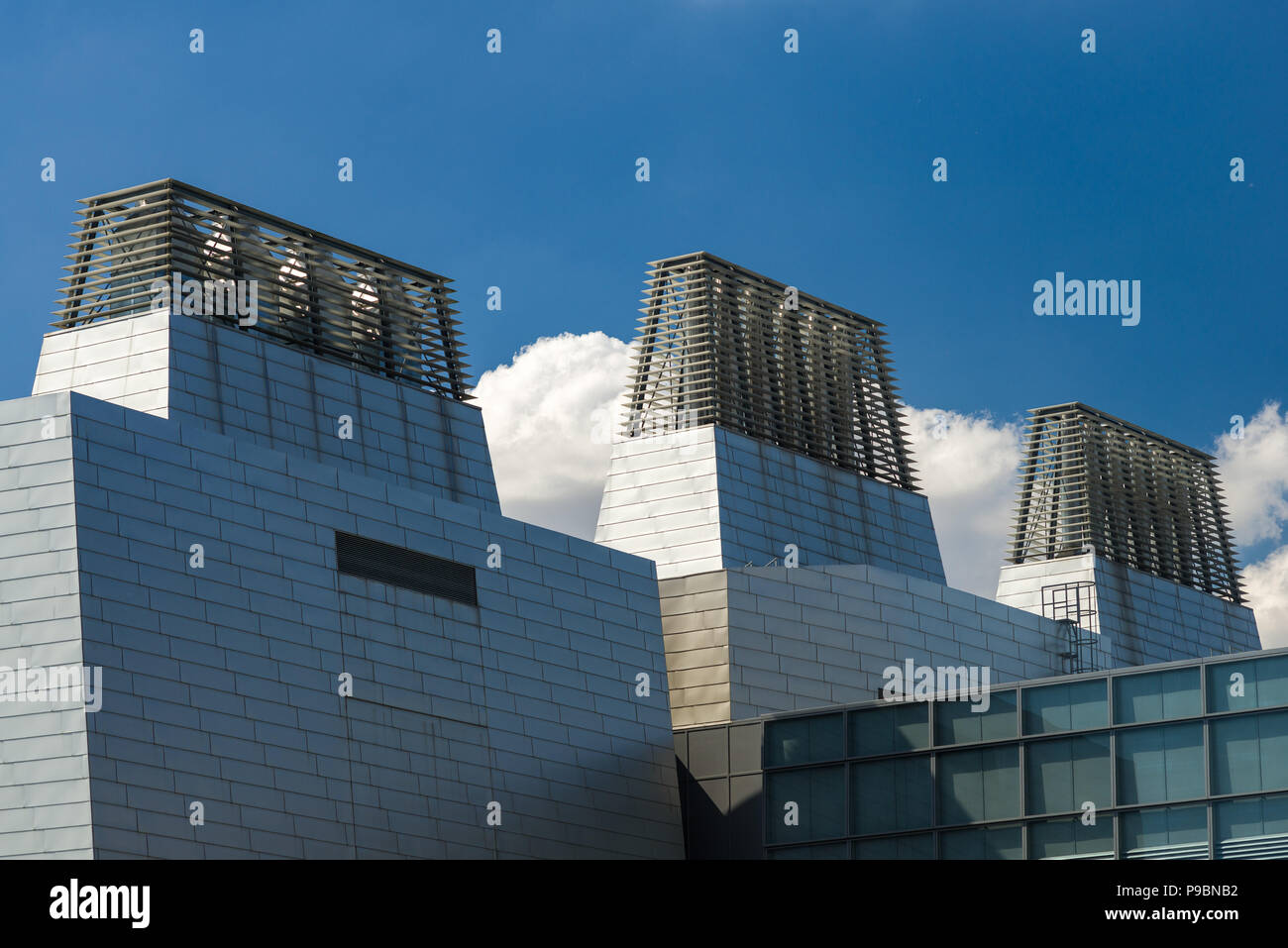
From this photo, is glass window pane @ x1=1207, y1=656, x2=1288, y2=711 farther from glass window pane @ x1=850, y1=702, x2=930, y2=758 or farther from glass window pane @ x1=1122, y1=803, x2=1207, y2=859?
glass window pane @ x1=850, y1=702, x2=930, y2=758

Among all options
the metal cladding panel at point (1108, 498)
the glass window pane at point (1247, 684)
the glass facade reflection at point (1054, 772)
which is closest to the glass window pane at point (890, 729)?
the glass facade reflection at point (1054, 772)

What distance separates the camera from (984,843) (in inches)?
1652

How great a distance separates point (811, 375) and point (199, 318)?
74.0ft

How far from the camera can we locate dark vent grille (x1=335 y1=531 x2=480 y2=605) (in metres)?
41.1

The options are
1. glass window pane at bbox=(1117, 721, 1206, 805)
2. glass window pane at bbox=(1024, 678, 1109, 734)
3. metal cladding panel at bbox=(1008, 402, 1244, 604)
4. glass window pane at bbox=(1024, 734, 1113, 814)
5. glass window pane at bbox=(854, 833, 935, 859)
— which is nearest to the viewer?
glass window pane at bbox=(1117, 721, 1206, 805)

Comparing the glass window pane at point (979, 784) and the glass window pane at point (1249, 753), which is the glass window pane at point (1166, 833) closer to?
the glass window pane at point (1249, 753)

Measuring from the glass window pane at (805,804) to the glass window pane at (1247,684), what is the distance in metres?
9.37

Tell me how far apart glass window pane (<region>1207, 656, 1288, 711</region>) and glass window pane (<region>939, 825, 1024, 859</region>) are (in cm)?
539

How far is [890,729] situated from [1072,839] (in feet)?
17.1

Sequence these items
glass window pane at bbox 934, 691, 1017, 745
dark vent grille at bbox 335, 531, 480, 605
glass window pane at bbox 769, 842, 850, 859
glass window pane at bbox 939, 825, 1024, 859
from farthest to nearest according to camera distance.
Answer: glass window pane at bbox 769, 842, 850, 859, glass window pane at bbox 934, 691, 1017, 745, glass window pane at bbox 939, 825, 1024, 859, dark vent grille at bbox 335, 531, 480, 605

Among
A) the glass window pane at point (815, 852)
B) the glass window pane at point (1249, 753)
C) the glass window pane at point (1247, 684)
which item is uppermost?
the glass window pane at point (1247, 684)

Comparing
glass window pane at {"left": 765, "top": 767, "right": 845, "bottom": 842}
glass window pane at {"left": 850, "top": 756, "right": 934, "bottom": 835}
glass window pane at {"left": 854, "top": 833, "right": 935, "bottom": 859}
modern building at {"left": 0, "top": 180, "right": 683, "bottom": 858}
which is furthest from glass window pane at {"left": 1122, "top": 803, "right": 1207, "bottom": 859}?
modern building at {"left": 0, "top": 180, "right": 683, "bottom": 858}

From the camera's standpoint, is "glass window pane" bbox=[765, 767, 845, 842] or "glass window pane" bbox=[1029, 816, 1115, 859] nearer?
"glass window pane" bbox=[1029, 816, 1115, 859]

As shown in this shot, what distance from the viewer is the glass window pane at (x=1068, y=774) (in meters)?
40.4
